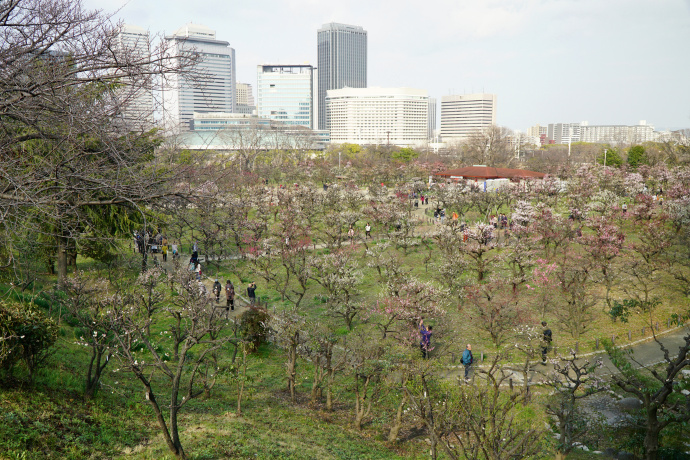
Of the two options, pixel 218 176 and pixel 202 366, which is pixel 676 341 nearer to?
pixel 202 366

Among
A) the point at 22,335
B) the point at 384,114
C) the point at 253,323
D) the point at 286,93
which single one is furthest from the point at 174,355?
the point at 384,114

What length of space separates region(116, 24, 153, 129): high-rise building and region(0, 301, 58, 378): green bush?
375 cm

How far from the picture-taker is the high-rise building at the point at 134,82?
5.69 meters

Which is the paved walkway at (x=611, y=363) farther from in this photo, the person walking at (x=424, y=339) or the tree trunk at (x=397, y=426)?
the tree trunk at (x=397, y=426)

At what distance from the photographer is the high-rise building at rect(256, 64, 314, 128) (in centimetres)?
16738

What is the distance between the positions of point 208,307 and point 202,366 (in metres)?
2.74

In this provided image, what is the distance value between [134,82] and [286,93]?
556 feet

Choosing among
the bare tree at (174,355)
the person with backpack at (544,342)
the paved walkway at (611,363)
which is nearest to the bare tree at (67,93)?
the bare tree at (174,355)

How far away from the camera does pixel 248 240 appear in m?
24.0

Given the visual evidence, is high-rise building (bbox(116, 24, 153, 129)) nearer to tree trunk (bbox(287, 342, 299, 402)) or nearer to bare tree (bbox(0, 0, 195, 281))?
bare tree (bbox(0, 0, 195, 281))

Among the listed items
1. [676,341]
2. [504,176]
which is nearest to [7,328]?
[676,341]

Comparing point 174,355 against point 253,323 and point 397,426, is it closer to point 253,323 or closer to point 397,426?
point 253,323

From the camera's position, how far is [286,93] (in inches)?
6629

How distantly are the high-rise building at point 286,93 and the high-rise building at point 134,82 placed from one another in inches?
6427
